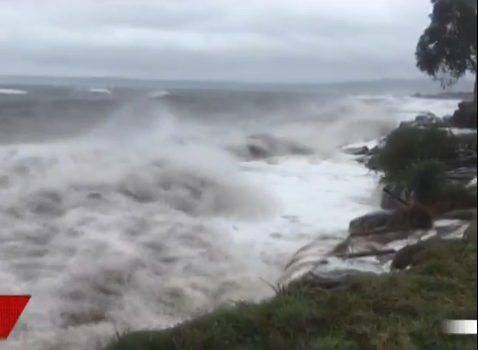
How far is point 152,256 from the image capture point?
2.93 meters

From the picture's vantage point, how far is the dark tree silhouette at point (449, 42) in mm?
1866

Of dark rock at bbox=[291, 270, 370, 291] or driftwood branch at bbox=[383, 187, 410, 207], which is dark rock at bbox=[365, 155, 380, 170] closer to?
driftwood branch at bbox=[383, 187, 410, 207]

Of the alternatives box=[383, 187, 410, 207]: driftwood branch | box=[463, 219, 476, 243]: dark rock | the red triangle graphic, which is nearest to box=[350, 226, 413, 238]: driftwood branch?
box=[383, 187, 410, 207]: driftwood branch

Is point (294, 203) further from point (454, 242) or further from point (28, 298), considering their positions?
point (28, 298)

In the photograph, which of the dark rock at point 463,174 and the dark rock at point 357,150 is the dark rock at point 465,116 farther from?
the dark rock at point 357,150

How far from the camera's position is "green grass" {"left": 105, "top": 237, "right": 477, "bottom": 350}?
2.04 meters

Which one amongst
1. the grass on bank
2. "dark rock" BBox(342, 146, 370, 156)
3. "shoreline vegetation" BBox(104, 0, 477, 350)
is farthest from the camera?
"dark rock" BBox(342, 146, 370, 156)

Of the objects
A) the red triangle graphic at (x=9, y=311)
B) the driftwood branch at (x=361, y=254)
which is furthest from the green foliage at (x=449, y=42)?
the red triangle graphic at (x=9, y=311)

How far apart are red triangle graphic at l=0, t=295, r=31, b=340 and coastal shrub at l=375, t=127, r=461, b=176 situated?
4.96ft

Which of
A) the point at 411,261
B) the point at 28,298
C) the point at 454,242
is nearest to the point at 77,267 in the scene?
the point at 28,298

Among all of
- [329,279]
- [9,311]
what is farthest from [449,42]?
[9,311]

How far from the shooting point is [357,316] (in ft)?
7.52

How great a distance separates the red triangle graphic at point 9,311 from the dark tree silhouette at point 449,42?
177 cm

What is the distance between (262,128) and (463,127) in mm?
1099
